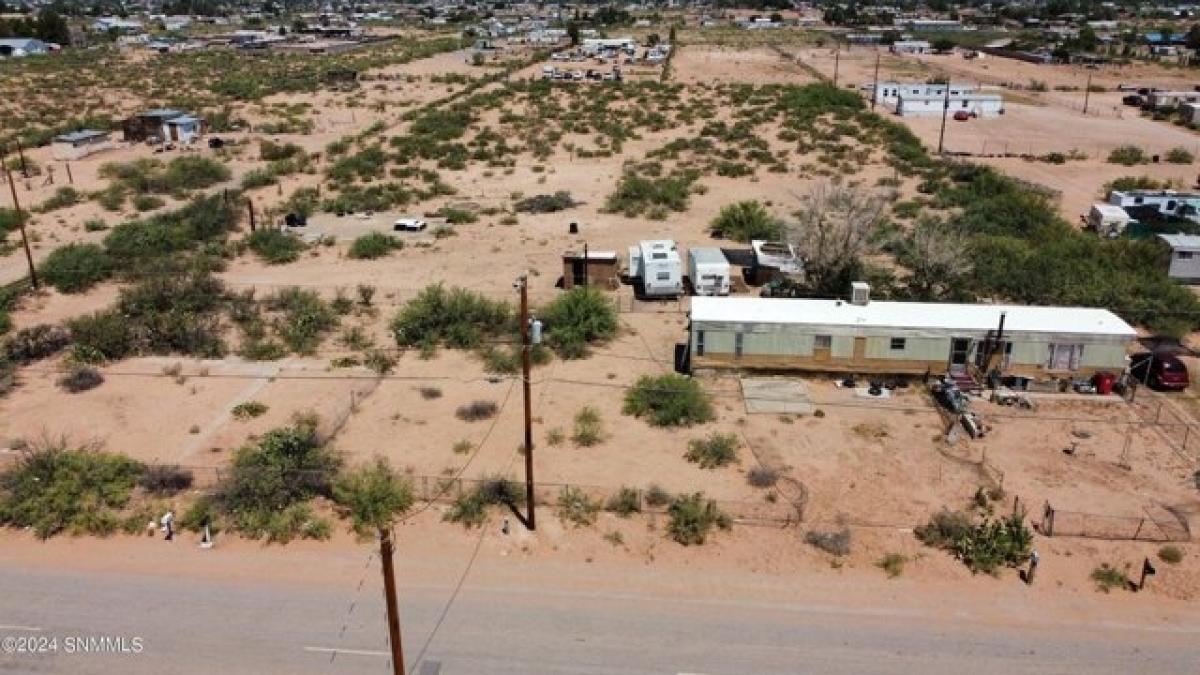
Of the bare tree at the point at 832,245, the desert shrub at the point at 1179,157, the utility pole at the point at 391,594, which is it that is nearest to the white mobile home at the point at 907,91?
the desert shrub at the point at 1179,157

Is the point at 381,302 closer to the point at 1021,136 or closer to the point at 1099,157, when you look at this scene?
the point at 1099,157

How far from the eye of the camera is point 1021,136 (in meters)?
75.3

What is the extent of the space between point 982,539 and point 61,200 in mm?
52566

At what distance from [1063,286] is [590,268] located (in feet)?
61.7

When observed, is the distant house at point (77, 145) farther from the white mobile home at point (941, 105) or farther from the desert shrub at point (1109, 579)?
the white mobile home at point (941, 105)

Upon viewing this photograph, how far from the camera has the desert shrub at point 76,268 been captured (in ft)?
120

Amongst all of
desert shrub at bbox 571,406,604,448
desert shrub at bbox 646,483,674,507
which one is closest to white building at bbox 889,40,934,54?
desert shrub at bbox 571,406,604,448

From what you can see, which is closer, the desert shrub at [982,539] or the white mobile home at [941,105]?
the desert shrub at [982,539]

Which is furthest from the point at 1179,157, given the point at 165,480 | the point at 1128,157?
the point at 165,480

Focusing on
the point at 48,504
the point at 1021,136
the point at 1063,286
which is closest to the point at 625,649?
the point at 48,504

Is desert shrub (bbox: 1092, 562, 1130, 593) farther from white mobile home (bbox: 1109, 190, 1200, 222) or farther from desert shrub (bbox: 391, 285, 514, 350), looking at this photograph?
white mobile home (bbox: 1109, 190, 1200, 222)

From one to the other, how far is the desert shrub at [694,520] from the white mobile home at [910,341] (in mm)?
8219

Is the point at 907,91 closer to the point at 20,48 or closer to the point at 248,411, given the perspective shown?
the point at 248,411

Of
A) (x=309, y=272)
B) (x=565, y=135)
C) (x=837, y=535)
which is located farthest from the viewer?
(x=565, y=135)
